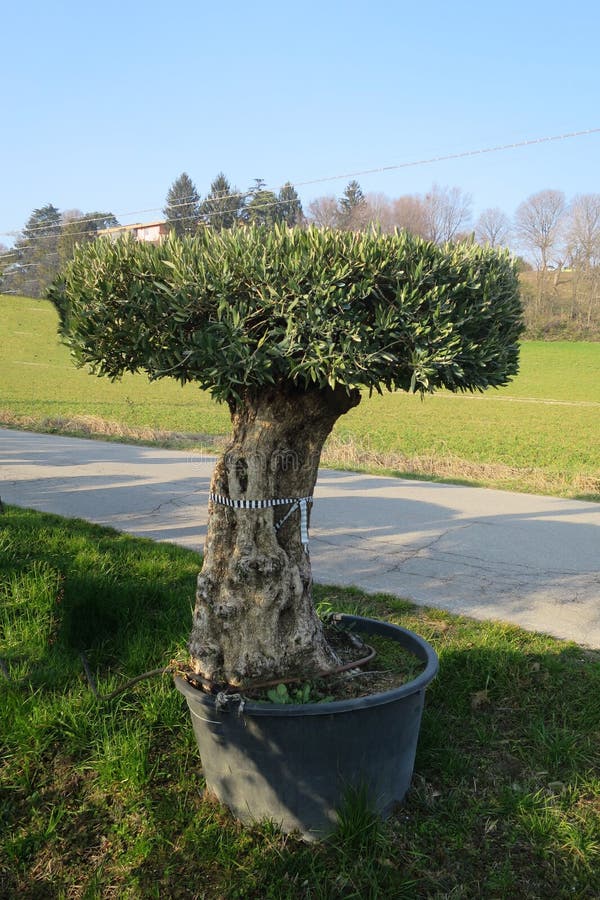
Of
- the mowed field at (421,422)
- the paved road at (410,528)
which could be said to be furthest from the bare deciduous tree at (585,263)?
the paved road at (410,528)

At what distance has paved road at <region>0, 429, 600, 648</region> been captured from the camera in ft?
17.3

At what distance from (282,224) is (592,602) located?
385 centimetres

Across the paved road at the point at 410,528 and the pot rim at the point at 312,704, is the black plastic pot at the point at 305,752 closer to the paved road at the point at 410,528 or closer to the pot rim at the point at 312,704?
the pot rim at the point at 312,704

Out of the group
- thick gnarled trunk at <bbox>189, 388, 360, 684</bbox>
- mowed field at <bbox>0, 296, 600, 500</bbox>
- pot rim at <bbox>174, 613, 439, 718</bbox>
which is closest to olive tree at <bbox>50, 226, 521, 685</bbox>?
thick gnarled trunk at <bbox>189, 388, 360, 684</bbox>

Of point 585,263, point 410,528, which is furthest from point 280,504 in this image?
point 585,263

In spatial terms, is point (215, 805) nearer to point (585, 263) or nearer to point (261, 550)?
point (261, 550)

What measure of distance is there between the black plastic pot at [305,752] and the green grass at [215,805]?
0.28 feet

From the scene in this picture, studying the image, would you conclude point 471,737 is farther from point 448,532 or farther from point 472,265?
point 448,532

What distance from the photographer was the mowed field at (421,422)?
12008 millimetres

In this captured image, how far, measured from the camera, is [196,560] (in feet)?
18.2

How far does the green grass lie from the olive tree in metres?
0.56

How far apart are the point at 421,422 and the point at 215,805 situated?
71.0 ft

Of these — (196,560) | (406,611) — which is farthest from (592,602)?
(196,560)

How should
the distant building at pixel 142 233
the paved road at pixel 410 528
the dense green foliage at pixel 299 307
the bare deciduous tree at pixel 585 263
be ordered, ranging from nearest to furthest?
1. the dense green foliage at pixel 299 307
2. the distant building at pixel 142 233
3. the paved road at pixel 410 528
4. the bare deciduous tree at pixel 585 263
